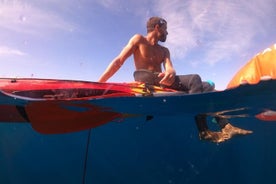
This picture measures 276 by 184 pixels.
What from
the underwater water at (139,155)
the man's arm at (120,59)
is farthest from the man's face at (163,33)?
the underwater water at (139,155)

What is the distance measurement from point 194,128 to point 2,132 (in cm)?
334

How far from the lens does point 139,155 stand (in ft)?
12.8

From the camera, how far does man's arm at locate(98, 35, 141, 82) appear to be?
3.21m

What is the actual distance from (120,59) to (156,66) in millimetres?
626

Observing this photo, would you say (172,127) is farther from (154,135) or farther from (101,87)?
(101,87)

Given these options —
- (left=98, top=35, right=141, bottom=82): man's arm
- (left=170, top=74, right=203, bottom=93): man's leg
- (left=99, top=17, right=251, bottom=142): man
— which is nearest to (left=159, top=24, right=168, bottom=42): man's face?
(left=99, top=17, right=251, bottom=142): man

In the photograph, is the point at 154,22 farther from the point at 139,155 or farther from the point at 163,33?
the point at 139,155

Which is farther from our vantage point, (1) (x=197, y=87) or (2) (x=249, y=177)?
(2) (x=249, y=177)

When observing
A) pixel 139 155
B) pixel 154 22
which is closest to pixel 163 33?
pixel 154 22

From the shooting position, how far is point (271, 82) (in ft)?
8.10

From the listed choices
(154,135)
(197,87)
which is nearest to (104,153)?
(154,135)

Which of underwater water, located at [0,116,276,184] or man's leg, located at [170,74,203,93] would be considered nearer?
man's leg, located at [170,74,203,93]

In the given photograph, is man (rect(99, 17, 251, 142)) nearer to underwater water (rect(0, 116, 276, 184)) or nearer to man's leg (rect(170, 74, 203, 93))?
man's leg (rect(170, 74, 203, 93))

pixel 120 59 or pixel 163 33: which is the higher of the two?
pixel 163 33
